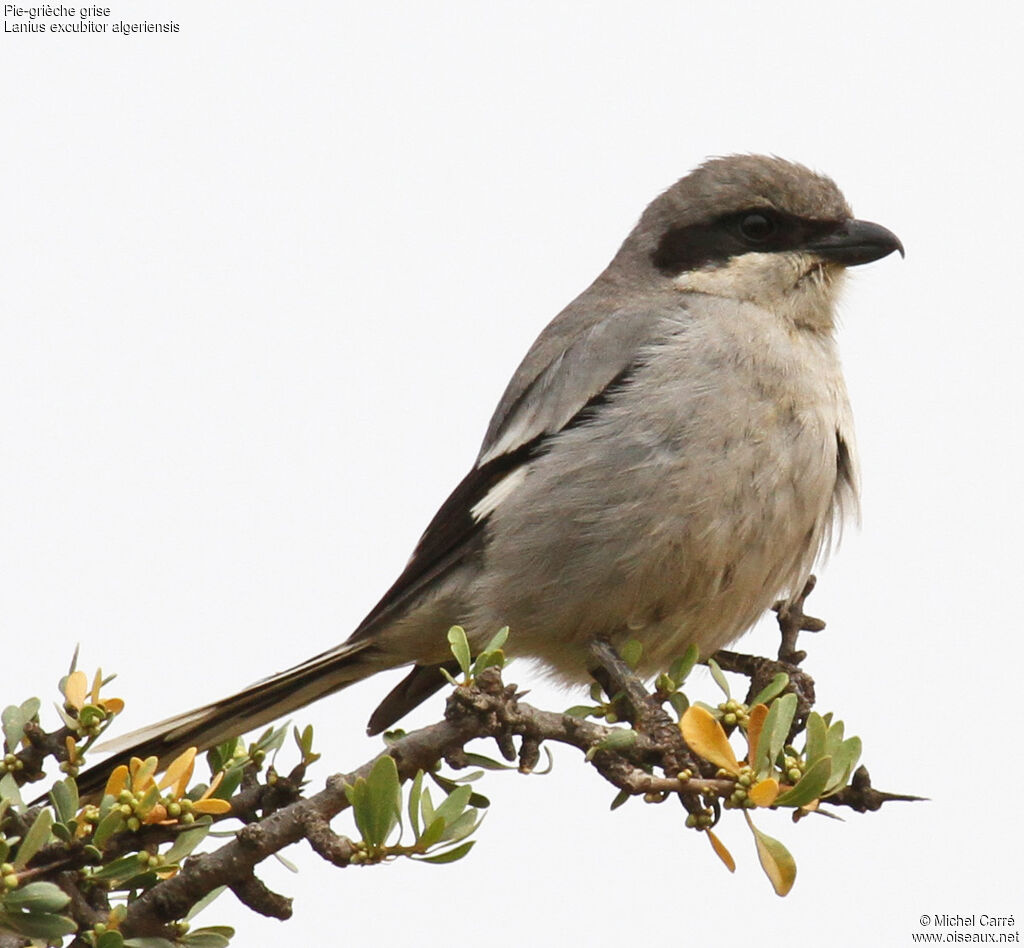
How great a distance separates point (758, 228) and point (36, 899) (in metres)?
3.29

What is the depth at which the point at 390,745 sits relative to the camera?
2.80 meters

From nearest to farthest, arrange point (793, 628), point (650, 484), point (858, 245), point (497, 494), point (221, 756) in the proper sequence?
1. point (221, 756)
2. point (793, 628)
3. point (650, 484)
4. point (497, 494)
5. point (858, 245)

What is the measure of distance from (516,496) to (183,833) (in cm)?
188

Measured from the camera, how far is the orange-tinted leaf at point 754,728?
Result: 8.64 feet

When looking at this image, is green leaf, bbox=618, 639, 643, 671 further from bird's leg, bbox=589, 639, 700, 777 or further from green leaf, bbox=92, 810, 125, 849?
green leaf, bbox=92, 810, 125, 849

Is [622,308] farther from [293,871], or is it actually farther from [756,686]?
[293,871]

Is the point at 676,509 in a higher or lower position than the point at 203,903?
higher

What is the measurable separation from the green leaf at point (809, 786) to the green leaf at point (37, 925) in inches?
48.0

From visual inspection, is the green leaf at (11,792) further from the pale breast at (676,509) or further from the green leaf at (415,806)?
the pale breast at (676,509)

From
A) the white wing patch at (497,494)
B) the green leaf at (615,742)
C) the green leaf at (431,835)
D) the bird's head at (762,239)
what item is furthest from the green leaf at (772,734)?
the bird's head at (762,239)

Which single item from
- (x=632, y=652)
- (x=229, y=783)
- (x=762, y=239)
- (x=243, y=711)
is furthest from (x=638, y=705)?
(x=762, y=239)

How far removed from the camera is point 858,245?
15.1 feet

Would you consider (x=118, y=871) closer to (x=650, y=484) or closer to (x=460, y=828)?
(x=460, y=828)

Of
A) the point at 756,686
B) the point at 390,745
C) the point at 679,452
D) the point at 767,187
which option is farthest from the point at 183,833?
the point at 767,187
